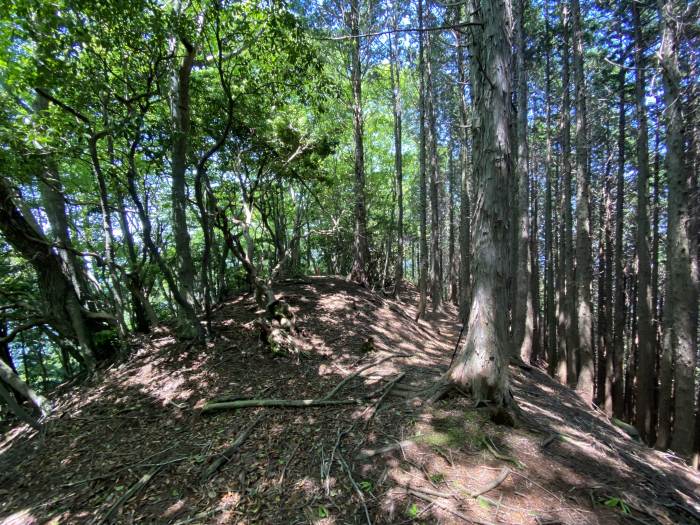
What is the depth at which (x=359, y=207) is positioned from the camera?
10008 mm

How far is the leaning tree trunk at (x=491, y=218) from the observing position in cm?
335

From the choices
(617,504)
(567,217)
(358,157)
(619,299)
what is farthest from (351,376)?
(619,299)

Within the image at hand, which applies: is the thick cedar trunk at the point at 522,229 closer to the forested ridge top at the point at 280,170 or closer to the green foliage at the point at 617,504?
the forested ridge top at the point at 280,170

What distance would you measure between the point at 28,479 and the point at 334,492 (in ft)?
12.1

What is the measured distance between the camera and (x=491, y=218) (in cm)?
343

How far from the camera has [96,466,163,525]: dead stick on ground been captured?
8.78 feet

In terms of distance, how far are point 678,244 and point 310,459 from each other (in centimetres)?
780

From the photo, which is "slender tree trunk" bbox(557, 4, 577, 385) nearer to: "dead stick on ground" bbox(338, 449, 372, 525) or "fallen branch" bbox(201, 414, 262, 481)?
"dead stick on ground" bbox(338, 449, 372, 525)

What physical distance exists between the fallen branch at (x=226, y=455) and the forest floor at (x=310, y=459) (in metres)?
0.04

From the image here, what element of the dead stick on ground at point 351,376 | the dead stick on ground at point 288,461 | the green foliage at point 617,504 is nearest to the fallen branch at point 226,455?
the dead stick on ground at point 288,461

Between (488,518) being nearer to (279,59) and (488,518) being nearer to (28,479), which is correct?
(28,479)

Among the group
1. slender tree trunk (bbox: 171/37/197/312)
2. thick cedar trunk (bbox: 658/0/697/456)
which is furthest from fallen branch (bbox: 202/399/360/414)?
thick cedar trunk (bbox: 658/0/697/456)

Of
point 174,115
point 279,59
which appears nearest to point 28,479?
point 174,115

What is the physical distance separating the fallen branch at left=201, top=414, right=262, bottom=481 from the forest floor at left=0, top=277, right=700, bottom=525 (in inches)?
1.6
